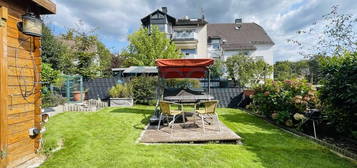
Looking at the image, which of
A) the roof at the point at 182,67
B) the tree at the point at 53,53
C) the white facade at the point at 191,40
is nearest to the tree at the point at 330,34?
the roof at the point at 182,67

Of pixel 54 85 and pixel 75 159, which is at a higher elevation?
pixel 54 85

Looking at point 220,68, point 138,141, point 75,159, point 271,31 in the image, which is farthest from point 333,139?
point 271,31

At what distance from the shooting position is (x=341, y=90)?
4.04 meters

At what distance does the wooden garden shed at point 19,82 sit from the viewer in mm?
2639

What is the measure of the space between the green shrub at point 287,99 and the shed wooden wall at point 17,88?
6898 millimetres

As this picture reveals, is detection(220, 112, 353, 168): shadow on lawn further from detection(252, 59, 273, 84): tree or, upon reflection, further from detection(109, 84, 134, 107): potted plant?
detection(252, 59, 273, 84): tree

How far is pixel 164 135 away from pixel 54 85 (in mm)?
7216

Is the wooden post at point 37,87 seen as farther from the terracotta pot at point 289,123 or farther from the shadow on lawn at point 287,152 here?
the terracotta pot at point 289,123

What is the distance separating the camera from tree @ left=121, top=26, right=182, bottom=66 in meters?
18.8

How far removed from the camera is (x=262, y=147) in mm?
4047

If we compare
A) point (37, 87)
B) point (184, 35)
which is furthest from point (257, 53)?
point (37, 87)

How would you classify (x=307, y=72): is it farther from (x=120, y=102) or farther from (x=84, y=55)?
(x=84, y=55)

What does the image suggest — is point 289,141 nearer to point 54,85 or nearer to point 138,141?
point 138,141

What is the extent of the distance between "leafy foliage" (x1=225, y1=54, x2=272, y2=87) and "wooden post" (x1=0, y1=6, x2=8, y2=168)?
16.7 metres
